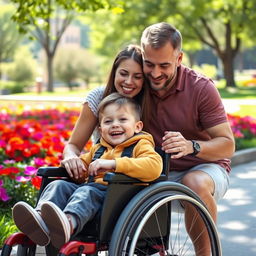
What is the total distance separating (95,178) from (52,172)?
0.25 metres

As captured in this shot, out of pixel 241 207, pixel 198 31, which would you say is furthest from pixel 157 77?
pixel 198 31

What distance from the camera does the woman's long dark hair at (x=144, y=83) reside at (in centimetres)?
372

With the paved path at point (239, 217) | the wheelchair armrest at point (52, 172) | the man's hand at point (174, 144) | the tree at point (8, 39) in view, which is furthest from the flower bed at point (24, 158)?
the tree at point (8, 39)

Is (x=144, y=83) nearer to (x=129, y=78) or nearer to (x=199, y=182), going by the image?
(x=129, y=78)

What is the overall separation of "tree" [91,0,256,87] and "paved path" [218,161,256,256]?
2561 centimetres

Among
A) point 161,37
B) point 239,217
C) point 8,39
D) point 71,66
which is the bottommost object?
point 239,217

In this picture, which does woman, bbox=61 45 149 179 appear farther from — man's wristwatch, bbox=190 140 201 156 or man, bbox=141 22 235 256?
man's wristwatch, bbox=190 140 201 156

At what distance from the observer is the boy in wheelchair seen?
2.99 metres

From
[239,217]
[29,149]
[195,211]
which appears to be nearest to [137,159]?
[195,211]

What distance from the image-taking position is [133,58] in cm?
372

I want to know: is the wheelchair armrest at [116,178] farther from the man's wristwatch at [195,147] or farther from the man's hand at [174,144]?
the man's wristwatch at [195,147]

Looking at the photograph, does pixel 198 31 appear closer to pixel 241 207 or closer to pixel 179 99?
pixel 241 207

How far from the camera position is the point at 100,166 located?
3.22m

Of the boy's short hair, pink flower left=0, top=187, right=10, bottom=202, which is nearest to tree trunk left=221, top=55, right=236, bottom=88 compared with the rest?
pink flower left=0, top=187, right=10, bottom=202
